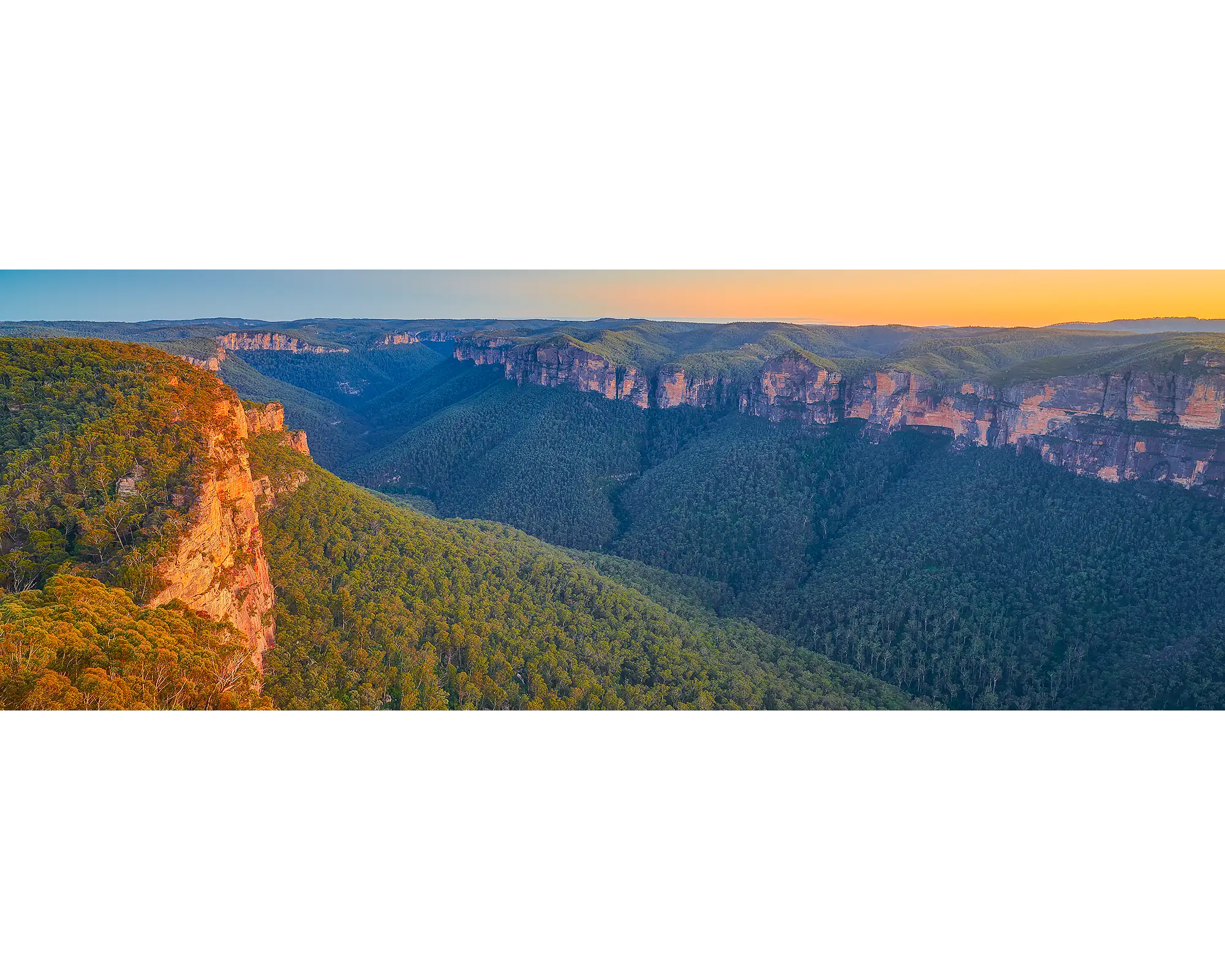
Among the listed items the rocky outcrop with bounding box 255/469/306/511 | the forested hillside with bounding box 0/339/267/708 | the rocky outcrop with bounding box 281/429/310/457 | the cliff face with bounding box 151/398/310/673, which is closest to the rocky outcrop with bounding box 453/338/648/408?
the rocky outcrop with bounding box 281/429/310/457

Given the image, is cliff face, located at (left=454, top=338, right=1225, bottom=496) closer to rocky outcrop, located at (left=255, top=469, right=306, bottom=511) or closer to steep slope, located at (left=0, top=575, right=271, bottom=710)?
steep slope, located at (left=0, top=575, right=271, bottom=710)

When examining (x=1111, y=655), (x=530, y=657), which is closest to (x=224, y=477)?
(x=530, y=657)

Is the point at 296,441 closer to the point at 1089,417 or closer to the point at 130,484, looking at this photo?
the point at 130,484

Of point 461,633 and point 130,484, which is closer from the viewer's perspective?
point 130,484

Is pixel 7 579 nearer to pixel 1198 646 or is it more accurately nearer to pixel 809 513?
pixel 1198 646

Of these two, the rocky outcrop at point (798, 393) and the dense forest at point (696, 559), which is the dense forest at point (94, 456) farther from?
the rocky outcrop at point (798, 393)

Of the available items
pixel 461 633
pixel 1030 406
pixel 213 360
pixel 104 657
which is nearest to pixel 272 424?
pixel 461 633

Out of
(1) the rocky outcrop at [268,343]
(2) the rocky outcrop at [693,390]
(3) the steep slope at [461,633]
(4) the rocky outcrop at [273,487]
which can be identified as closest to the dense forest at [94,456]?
(4) the rocky outcrop at [273,487]
